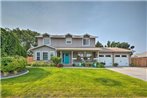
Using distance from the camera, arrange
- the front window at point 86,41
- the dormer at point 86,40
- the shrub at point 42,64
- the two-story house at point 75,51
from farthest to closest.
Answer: the front window at point 86,41 → the dormer at point 86,40 → the two-story house at point 75,51 → the shrub at point 42,64

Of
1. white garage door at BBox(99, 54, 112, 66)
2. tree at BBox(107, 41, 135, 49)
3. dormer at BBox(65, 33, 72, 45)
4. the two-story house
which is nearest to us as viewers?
the two-story house

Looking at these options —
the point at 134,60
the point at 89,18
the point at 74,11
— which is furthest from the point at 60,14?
the point at 134,60

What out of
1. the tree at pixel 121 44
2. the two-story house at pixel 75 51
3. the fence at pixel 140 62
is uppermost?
the tree at pixel 121 44

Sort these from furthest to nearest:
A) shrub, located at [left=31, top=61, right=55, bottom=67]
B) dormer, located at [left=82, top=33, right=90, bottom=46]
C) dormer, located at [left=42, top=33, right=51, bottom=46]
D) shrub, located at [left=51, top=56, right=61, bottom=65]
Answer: dormer, located at [left=82, top=33, right=90, bottom=46] → dormer, located at [left=42, top=33, right=51, bottom=46] → shrub, located at [left=51, top=56, right=61, bottom=65] → shrub, located at [left=31, top=61, right=55, bottom=67]

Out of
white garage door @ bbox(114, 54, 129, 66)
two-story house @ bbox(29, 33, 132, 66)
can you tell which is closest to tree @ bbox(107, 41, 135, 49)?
white garage door @ bbox(114, 54, 129, 66)

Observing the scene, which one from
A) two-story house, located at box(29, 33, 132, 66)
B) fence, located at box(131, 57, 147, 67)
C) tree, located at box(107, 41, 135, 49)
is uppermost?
tree, located at box(107, 41, 135, 49)

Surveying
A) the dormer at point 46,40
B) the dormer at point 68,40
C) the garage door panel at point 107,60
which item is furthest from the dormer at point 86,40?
the dormer at point 46,40

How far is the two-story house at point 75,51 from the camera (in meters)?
27.8

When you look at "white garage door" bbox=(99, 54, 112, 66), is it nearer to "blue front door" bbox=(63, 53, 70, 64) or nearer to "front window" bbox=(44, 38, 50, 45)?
"blue front door" bbox=(63, 53, 70, 64)

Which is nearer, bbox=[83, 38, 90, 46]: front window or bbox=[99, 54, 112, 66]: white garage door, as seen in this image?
bbox=[83, 38, 90, 46]: front window

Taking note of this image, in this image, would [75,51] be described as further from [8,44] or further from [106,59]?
[8,44]

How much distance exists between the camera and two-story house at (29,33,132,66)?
27.8 metres

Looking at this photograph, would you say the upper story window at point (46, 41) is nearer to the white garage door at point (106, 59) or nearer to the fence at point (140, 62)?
the white garage door at point (106, 59)

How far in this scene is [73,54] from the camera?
29562 mm
